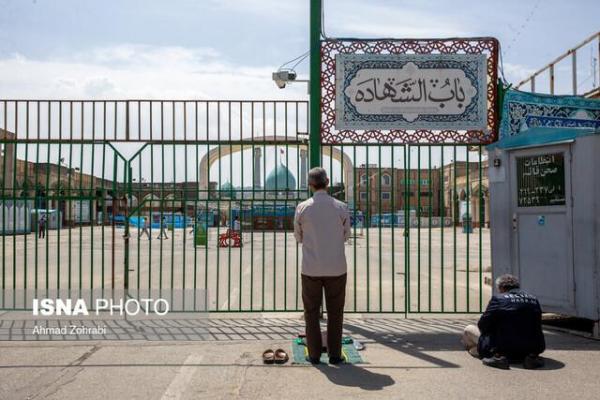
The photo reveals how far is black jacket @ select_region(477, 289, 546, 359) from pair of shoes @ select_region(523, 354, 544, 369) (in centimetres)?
5

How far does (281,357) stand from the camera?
566cm

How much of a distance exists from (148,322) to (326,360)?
285 cm

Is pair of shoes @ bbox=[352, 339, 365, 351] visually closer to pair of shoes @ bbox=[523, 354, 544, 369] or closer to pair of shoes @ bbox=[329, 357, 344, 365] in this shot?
pair of shoes @ bbox=[329, 357, 344, 365]

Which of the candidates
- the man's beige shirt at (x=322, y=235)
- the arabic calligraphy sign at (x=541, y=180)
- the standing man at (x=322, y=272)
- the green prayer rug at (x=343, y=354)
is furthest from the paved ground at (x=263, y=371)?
the arabic calligraphy sign at (x=541, y=180)

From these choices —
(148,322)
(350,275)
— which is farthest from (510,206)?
(350,275)

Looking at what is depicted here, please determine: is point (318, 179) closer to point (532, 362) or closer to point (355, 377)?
point (355, 377)

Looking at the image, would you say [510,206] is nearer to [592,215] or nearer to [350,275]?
[592,215]

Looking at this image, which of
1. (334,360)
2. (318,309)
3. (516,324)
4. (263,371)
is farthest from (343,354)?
(516,324)

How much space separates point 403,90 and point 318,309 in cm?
366

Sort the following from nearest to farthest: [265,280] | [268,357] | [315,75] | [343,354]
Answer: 1. [268,357]
2. [343,354]
3. [315,75]
4. [265,280]

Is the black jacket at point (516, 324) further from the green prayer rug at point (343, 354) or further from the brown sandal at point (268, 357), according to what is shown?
the brown sandal at point (268, 357)

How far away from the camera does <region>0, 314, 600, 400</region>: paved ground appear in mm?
4742

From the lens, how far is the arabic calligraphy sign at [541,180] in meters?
7.05

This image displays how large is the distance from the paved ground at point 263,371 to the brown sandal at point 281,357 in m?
0.10
